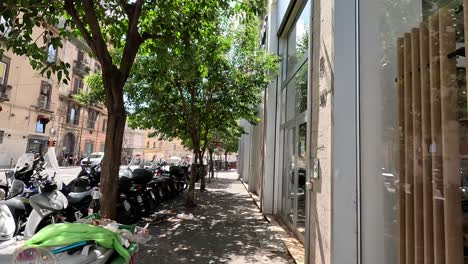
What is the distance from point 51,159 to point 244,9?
15.1ft

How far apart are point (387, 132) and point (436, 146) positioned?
27.2 inches

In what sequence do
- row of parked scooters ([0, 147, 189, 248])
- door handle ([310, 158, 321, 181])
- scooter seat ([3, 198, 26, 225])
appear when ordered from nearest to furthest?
door handle ([310, 158, 321, 181]) < row of parked scooters ([0, 147, 189, 248]) < scooter seat ([3, 198, 26, 225])

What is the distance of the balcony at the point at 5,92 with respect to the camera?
80.5ft

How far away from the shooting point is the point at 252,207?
1031 centimetres

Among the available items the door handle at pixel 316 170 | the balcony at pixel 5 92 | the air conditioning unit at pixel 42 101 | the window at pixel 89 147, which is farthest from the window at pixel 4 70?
the door handle at pixel 316 170

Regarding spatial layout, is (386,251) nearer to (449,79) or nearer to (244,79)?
(449,79)

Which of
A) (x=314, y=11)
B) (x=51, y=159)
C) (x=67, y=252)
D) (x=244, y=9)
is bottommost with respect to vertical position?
(x=67, y=252)

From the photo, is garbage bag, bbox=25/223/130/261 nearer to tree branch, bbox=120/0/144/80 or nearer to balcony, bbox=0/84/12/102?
tree branch, bbox=120/0/144/80

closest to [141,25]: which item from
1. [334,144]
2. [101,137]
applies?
[334,144]

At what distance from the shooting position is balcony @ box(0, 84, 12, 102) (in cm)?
2453

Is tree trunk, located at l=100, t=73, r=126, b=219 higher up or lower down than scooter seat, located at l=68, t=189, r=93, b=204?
higher up

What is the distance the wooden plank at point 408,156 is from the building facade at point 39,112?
18.5 m

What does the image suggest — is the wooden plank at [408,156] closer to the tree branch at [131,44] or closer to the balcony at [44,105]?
the tree branch at [131,44]


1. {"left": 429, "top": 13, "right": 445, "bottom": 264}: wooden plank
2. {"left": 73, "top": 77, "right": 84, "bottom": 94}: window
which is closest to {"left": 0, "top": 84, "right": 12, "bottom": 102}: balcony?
{"left": 73, "top": 77, "right": 84, "bottom": 94}: window
